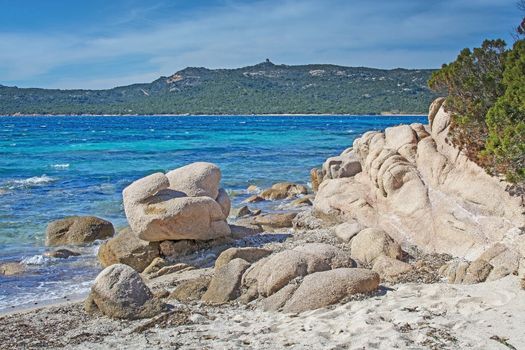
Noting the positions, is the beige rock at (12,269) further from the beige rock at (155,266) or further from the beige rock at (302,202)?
the beige rock at (302,202)

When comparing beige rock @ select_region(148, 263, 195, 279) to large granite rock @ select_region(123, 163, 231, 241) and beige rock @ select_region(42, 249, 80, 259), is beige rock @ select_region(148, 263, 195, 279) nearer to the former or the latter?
large granite rock @ select_region(123, 163, 231, 241)

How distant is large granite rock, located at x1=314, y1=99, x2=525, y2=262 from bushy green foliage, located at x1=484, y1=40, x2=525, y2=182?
91 centimetres

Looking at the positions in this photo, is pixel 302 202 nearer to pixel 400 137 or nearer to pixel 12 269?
pixel 400 137

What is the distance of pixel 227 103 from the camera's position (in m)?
189

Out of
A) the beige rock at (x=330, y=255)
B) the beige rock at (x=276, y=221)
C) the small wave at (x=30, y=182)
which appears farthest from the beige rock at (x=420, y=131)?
the small wave at (x=30, y=182)

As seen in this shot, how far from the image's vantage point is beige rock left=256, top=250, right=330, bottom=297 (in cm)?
989

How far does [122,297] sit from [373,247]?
15.9 ft

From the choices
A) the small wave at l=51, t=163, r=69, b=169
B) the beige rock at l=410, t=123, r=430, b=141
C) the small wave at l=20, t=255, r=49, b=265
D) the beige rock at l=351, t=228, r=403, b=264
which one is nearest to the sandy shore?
the beige rock at l=351, t=228, r=403, b=264

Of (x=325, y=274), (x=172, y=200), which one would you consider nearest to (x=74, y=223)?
(x=172, y=200)

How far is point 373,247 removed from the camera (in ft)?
38.4

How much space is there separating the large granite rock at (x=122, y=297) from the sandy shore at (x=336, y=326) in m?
0.21

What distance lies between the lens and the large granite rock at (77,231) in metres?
16.7

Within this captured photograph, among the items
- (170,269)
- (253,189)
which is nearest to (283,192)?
(253,189)

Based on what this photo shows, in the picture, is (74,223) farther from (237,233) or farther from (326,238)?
(326,238)
